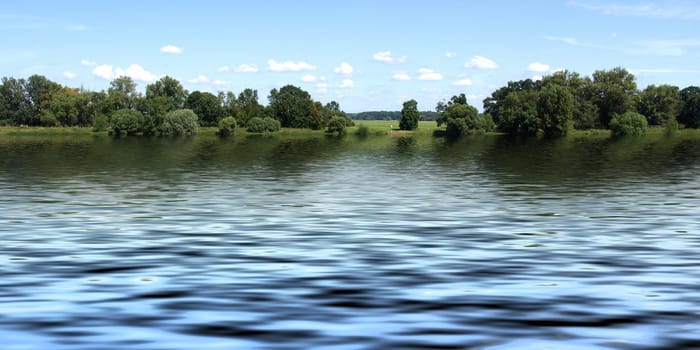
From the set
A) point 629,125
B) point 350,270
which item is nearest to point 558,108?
point 629,125

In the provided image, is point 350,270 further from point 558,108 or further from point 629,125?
point 629,125

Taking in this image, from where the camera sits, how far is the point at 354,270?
18.0 metres

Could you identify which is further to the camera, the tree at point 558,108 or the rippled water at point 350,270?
the tree at point 558,108

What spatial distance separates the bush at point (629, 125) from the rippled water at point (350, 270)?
16832 cm

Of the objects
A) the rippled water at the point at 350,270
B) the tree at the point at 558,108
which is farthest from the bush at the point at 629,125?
the rippled water at the point at 350,270

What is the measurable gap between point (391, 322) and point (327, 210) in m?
17.9

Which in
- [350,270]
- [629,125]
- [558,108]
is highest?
[558,108]

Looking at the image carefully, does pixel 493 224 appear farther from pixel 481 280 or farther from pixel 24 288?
pixel 24 288

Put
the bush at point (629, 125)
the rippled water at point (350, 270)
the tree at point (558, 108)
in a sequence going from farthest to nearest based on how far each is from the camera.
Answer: the bush at point (629, 125)
the tree at point (558, 108)
the rippled water at point (350, 270)

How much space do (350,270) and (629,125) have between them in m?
194

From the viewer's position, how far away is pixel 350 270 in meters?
18.0

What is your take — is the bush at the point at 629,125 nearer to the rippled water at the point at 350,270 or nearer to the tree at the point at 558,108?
the tree at the point at 558,108

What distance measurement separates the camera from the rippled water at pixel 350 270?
12.6 metres

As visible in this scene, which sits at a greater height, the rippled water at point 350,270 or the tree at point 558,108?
the tree at point 558,108
